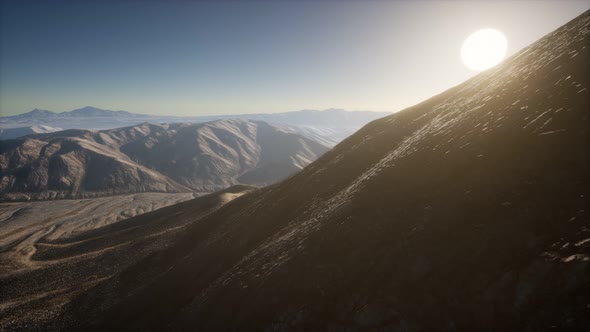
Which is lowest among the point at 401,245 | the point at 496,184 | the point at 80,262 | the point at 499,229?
the point at 80,262

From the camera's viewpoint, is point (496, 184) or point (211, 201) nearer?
point (496, 184)

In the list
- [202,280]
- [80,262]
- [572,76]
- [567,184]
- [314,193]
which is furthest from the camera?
[80,262]

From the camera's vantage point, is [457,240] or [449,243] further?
[449,243]

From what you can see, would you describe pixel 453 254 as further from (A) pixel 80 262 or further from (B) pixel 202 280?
(A) pixel 80 262

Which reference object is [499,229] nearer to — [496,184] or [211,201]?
[496,184]

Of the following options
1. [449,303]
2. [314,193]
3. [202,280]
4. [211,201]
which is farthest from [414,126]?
[211,201]

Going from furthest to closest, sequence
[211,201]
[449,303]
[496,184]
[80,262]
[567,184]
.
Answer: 1. [211,201]
2. [80,262]
3. [496,184]
4. [567,184]
5. [449,303]

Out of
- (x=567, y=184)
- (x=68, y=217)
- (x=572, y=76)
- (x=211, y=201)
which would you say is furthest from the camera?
(x=68, y=217)

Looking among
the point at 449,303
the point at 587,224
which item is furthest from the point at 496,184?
the point at 449,303

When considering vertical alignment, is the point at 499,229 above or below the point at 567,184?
below
